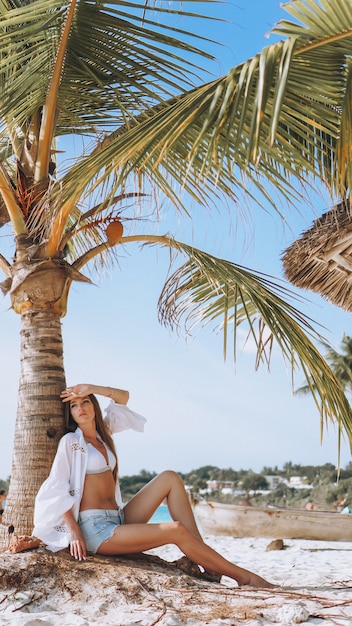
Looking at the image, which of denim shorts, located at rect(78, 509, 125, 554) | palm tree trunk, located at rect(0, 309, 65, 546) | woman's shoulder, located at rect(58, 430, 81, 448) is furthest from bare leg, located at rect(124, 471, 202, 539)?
palm tree trunk, located at rect(0, 309, 65, 546)

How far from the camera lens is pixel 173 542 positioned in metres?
4.06

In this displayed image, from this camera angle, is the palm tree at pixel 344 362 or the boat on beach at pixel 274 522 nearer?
the boat on beach at pixel 274 522

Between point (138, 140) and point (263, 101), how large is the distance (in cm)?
88

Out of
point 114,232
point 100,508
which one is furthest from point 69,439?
point 114,232

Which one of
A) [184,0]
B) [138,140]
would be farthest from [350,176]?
[184,0]

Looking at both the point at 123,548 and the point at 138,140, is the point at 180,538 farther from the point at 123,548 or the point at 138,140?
the point at 138,140


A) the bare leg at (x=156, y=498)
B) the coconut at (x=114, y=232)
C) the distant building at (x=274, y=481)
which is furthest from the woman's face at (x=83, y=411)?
the distant building at (x=274, y=481)

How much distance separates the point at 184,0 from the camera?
4.73 m

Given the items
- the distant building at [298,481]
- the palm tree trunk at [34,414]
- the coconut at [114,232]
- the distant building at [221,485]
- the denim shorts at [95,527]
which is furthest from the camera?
the distant building at [298,481]

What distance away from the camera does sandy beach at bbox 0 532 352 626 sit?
11.0 ft

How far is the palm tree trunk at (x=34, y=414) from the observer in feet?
15.2

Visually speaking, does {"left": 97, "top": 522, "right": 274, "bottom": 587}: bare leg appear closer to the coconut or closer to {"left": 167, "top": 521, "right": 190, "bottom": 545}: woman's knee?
{"left": 167, "top": 521, "right": 190, "bottom": 545}: woman's knee

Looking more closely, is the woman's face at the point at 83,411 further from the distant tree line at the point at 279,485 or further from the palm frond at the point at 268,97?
the distant tree line at the point at 279,485

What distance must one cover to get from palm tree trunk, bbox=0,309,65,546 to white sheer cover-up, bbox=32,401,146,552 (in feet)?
1.43
